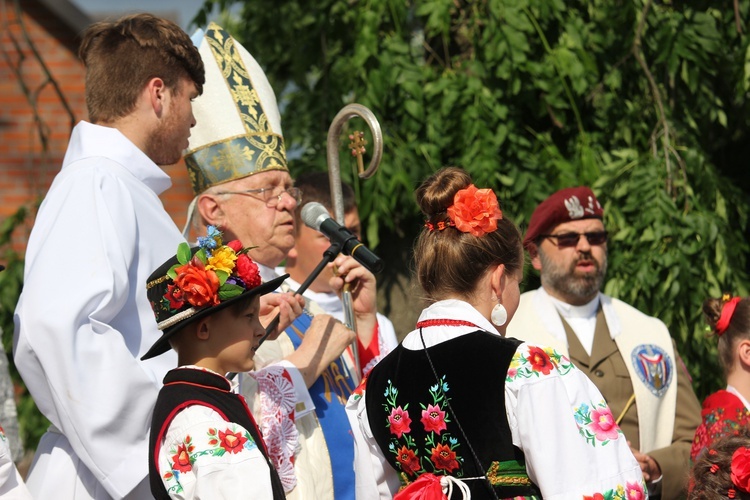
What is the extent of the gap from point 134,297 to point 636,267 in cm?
288

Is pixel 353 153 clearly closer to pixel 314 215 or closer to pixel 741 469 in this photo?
pixel 314 215

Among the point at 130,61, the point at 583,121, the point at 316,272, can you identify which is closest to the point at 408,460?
the point at 316,272

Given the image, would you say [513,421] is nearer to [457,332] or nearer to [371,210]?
[457,332]

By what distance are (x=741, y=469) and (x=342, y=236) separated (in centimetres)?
135

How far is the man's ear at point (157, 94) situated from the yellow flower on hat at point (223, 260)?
745 mm

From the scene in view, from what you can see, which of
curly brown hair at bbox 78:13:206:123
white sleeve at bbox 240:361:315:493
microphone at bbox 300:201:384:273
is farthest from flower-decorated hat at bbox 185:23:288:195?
white sleeve at bbox 240:361:315:493

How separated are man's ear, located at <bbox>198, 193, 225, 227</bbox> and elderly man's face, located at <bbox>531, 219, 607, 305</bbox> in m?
1.58

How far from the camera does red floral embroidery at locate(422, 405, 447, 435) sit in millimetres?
2727

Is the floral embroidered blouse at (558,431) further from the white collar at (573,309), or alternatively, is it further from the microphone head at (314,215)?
the white collar at (573,309)

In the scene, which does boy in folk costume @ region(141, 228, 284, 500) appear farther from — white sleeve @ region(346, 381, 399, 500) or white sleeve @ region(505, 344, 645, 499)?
white sleeve @ region(505, 344, 645, 499)

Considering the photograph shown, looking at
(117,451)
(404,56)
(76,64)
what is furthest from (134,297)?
(76,64)

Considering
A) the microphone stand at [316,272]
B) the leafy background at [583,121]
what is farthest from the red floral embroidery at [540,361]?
the leafy background at [583,121]

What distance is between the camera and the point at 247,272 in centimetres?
287

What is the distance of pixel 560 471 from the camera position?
8.27ft
